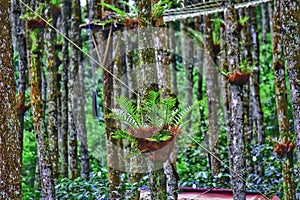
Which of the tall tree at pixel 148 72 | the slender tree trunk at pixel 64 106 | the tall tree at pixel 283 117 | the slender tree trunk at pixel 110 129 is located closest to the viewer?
the tall tree at pixel 148 72

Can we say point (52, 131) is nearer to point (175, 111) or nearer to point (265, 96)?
point (175, 111)

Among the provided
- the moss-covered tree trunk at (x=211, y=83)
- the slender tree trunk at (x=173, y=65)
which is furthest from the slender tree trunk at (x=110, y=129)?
the slender tree trunk at (x=173, y=65)

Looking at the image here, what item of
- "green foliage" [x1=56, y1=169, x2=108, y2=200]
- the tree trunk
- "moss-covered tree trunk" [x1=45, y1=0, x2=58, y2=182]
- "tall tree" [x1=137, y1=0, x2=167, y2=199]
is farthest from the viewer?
the tree trunk

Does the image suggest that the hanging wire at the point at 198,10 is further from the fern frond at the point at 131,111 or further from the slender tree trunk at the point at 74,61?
the fern frond at the point at 131,111

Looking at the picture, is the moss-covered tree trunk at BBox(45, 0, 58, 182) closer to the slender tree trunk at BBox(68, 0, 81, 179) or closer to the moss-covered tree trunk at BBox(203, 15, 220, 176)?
the slender tree trunk at BBox(68, 0, 81, 179)

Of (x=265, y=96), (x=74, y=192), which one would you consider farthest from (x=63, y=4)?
(x=265, y=96)

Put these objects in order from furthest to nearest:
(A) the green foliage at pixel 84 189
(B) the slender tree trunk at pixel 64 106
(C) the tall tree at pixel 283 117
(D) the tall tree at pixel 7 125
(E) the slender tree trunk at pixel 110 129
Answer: (B) the slender tree trunk at pixel 64 106 → (A) the green foliage at pixel 84 189 → (E) the slender tree trunk at pixel 110 129 → (C) the tall tree at pixel 283 117 → (D) the tall tree at pixel 7 125

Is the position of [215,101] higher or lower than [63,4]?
lower

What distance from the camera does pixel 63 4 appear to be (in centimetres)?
1148

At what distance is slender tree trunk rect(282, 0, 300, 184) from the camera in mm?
5840

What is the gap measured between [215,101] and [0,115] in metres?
5.32

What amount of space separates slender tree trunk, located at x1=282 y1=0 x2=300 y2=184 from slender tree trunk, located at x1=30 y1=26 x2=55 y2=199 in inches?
116

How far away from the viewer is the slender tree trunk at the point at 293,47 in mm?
5840

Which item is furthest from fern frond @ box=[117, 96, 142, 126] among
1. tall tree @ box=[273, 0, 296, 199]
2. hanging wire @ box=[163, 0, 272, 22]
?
hanging wire @ box=[163, 0, 272, 22]
